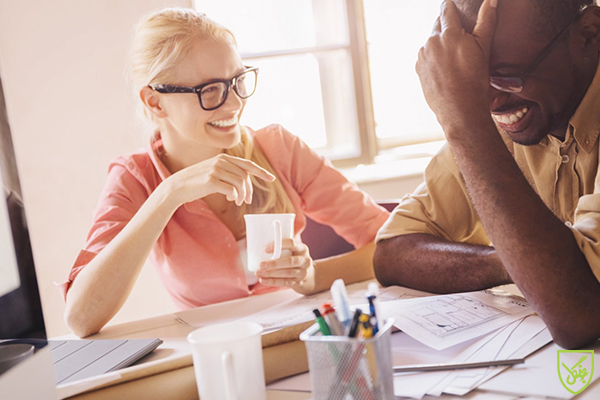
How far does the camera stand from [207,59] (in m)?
1.54

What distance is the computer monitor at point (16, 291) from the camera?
1.54 ft

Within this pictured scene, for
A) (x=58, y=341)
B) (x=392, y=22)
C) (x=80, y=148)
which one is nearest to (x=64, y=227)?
(x=80, y=148)

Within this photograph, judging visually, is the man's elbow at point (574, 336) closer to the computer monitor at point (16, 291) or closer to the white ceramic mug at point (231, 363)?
the white ceramic mug at point (231, 363)

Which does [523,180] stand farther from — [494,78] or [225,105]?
[225,105]

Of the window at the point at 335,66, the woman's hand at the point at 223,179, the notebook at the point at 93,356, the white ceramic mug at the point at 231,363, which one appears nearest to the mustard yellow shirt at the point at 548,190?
the woman's hand at the point at 223,179

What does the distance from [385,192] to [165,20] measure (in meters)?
1.58

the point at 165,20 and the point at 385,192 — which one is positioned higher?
the point at 165,20

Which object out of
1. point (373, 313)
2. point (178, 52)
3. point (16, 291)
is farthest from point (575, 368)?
point (178, 52)

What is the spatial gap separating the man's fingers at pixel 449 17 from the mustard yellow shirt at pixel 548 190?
0.29 m

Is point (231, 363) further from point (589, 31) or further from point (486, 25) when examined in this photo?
point (589, 31)

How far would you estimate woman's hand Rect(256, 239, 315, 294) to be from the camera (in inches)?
49.4

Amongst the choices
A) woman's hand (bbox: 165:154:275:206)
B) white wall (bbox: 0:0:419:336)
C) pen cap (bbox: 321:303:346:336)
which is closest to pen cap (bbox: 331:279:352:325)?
pen cap (bbox: 321:303:346:336)

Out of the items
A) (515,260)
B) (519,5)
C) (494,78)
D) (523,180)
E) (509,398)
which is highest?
(519,5)

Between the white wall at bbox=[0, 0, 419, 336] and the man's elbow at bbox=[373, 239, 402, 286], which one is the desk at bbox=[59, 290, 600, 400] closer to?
the man's elbow at bbox=[373, 239, 402, 286]
